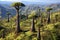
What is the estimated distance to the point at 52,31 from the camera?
131 ft

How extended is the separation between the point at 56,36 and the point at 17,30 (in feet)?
33.3

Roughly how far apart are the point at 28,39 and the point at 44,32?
241 inches

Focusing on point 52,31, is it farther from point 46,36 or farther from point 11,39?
point 11,39

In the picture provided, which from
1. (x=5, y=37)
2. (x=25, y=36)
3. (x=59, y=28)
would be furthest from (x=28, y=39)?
(x=59, y=28)

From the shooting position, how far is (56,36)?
3709 cm

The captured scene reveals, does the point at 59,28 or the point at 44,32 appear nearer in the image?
the point at 44,32

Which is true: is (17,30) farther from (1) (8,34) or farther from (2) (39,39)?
(2) (39,39)

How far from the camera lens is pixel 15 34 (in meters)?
41.6

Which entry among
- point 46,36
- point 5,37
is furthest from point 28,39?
point 5,37

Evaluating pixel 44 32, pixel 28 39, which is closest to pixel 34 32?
pixel 44 32

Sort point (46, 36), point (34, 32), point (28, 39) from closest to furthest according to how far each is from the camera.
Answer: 1. point (28, 39)
2. point (46, 36)
3. point (34, 32)

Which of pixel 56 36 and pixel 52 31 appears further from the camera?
pixel 52 31

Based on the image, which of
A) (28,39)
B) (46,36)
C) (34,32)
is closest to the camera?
(28,39)

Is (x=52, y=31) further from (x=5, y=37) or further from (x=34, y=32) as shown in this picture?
(x=5, y=37)
